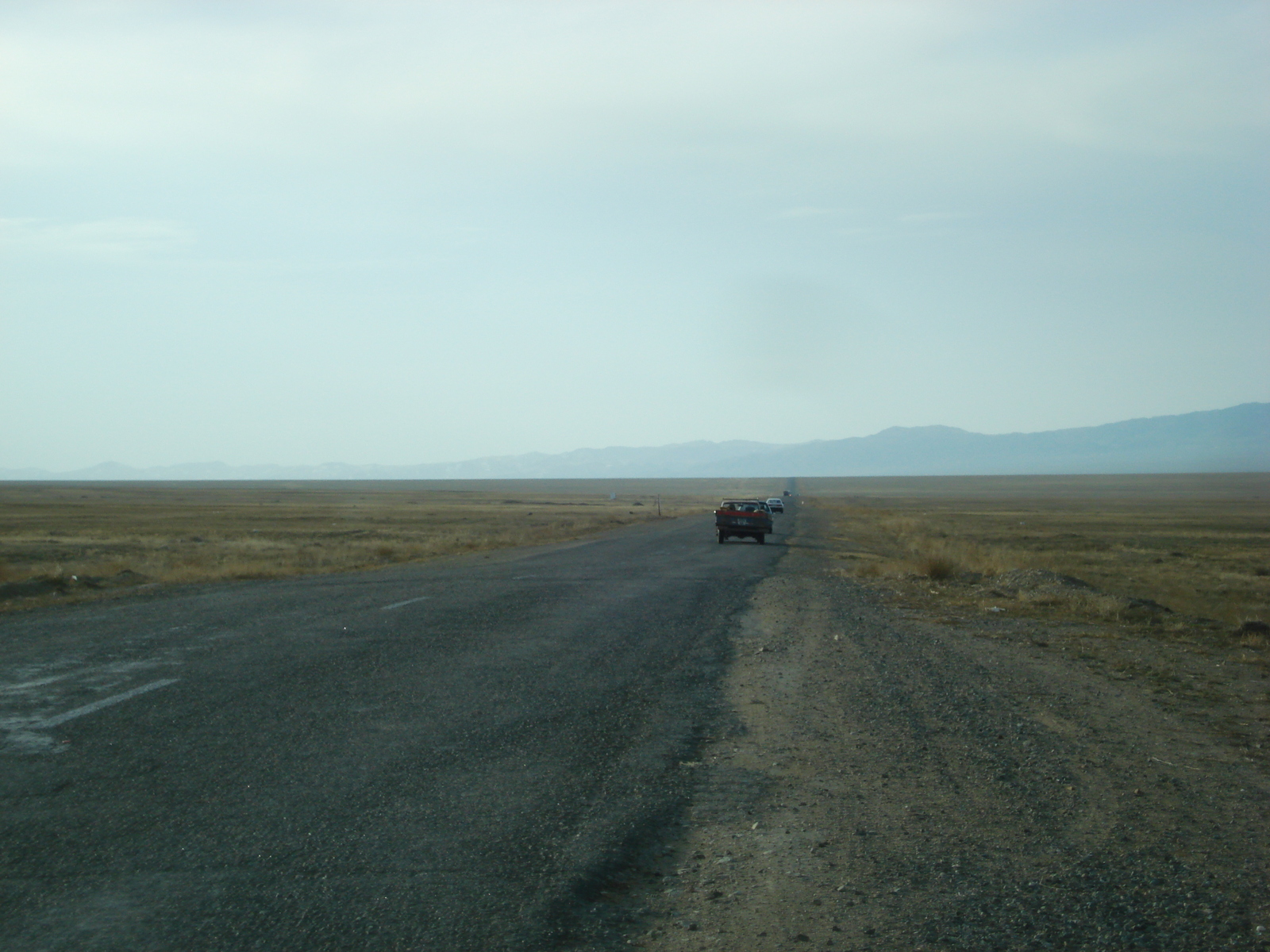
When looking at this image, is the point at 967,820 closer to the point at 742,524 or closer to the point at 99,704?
the point at 99,704

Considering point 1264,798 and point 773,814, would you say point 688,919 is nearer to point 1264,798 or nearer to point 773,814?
point 773,814

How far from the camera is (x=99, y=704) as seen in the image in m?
8.24

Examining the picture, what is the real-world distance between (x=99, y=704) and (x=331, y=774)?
10.1ft

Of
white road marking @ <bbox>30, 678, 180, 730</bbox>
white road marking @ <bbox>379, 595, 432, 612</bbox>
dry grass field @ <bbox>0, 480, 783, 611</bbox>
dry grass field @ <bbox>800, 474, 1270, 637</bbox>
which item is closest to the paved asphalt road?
white road marking @ <bbox>30, 678, 180, 730</bbox>

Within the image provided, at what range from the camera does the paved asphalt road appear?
4.38 m

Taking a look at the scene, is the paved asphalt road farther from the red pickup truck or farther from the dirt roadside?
the red pickup truck

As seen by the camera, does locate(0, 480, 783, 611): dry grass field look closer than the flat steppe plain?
No

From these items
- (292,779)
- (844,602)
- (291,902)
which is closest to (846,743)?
(292,779)

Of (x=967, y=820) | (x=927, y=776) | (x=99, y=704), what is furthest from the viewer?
(x=99, y=704)

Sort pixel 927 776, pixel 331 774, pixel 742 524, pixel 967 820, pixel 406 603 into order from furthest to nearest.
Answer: pixel 742 524
pixel 406 603
pixel 927 776
pixel 331 774
pixel 967 820

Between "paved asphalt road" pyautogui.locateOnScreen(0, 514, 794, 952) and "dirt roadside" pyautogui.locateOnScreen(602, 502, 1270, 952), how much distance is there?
45 centimetres

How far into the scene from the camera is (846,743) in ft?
25.2

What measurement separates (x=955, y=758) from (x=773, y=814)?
200 cm

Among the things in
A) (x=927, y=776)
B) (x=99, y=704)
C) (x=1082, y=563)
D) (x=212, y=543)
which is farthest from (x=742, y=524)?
(x=927, y=776)
